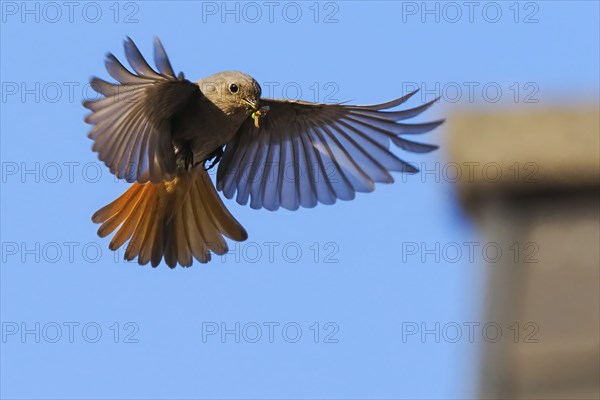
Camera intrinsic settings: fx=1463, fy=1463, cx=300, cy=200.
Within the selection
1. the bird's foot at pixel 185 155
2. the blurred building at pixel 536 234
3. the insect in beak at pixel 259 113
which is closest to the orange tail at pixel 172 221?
the bird's foot at pixel 185 155

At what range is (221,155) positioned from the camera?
879 centimetres

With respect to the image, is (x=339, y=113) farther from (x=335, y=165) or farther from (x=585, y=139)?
(x=585, y=139)

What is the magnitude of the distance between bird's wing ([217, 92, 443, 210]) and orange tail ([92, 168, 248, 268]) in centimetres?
16

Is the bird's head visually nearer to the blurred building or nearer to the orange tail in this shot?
the orange tail

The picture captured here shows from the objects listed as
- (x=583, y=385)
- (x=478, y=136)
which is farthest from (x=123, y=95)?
(x=583, y=385)

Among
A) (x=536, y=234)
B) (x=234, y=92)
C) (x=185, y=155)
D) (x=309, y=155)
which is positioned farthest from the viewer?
(x=309, y=155)

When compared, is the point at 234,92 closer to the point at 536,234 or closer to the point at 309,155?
the point at 309,155

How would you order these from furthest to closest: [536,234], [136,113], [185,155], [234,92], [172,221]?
1. [172,221]
2. [185,155]
3. [536,234]
4. [234,92]
5. [136,113]

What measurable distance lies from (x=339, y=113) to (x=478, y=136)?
0.82 m

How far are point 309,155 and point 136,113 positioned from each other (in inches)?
55.1

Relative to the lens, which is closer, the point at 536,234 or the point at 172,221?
the point at 536,234

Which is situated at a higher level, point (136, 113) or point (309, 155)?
point (136, 113)

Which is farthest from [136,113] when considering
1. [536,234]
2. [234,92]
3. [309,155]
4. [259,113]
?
[536,234]

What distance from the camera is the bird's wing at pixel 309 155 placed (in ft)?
27.4
